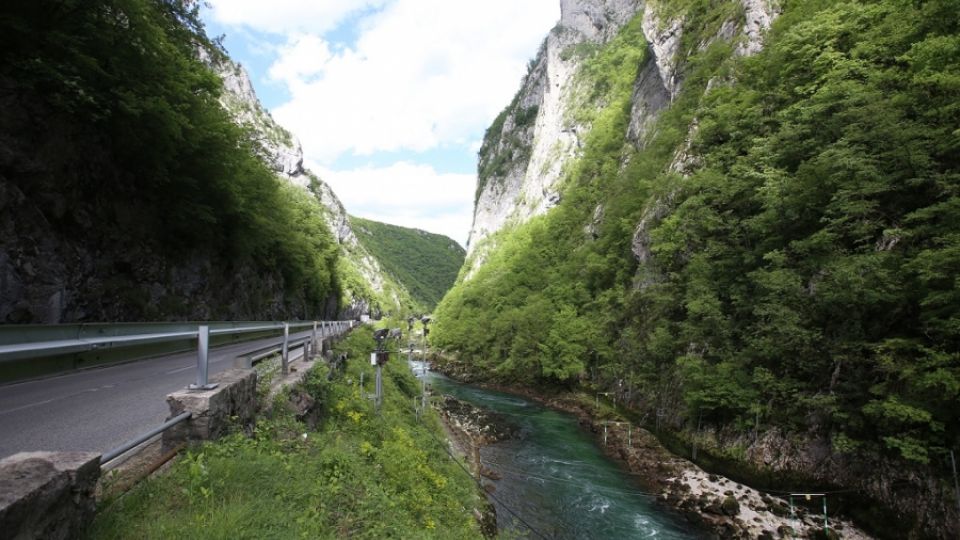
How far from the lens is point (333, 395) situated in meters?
10.6

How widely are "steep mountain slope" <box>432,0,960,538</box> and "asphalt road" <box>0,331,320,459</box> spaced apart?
1666 cm

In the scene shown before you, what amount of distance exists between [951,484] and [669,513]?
293 inches

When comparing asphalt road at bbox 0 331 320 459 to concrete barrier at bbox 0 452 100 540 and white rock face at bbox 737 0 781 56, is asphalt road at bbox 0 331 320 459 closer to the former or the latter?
concrete barrier at bbox 0 452 100 540

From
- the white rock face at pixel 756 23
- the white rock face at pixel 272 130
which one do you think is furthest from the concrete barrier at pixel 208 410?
the white rock face at pixel 272 130

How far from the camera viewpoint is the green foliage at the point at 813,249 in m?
12.8

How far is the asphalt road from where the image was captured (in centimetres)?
444

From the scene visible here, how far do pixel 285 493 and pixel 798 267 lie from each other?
19988 mm

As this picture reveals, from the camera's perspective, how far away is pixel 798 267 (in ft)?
57.4

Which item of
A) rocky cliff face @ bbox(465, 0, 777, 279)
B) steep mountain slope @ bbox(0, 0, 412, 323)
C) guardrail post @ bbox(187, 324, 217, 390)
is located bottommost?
guardrail post @ bbox(187, 324, 217, 390)

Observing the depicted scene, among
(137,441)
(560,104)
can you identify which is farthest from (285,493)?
(560,104)

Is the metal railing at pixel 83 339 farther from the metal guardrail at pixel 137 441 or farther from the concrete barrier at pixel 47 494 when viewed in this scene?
the concrete barrier at pixel 47 494

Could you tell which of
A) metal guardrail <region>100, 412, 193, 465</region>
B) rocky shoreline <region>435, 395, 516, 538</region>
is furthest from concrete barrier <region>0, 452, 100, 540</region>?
rocky shoreline <region>435, 395, 516, 538</region>

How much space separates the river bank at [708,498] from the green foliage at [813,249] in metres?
2.45

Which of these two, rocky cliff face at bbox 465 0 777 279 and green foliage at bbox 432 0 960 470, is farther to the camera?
rocky cliff face at bbox 465 0 777 279
